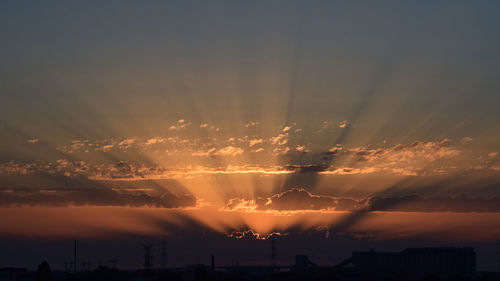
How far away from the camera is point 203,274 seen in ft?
545

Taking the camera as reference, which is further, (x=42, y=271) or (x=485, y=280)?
(x=485, y=280)

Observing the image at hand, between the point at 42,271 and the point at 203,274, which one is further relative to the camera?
the point at 42,271

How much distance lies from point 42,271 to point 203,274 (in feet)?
173

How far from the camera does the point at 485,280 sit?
19525 centimetres

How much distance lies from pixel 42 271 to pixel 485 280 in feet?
476

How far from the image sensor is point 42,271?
17950 cm

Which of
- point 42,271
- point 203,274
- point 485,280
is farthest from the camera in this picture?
point 485,280

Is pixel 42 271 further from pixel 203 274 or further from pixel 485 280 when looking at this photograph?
pixel 485 280

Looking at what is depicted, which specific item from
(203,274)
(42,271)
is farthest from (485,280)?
(42,271)

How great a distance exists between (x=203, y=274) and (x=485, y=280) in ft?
321

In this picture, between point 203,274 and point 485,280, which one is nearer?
point 203,274

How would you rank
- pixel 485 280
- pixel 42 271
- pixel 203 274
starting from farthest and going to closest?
pixel 485 280 → pixel 42 271 → pixel 203 274
